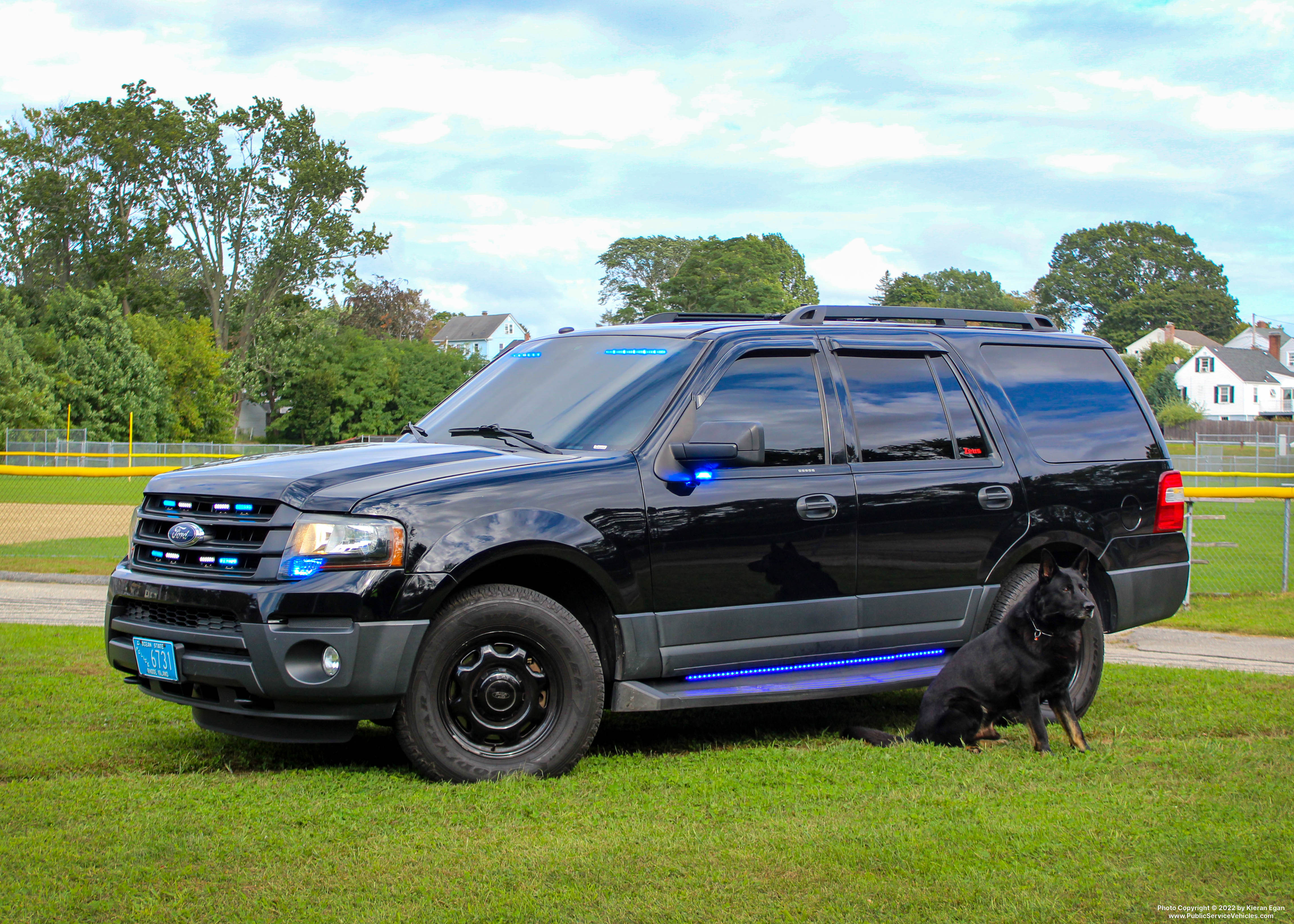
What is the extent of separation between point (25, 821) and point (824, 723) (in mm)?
4035

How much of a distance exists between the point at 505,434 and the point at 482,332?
461 feet

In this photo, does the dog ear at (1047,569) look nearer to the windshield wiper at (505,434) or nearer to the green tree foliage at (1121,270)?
the windshield wiper at (505,434)

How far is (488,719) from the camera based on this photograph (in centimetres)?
523

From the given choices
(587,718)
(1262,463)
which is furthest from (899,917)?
(1262,463)

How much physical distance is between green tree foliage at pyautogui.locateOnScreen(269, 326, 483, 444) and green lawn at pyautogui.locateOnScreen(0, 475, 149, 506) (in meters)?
30.8

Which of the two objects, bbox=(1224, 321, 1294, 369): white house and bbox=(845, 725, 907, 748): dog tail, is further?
bbox=(1224, 321, 1294, 369): white house

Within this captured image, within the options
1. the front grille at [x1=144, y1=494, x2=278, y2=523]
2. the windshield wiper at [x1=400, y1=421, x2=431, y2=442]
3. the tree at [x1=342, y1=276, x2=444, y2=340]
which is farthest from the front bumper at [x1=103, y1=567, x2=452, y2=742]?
the tree at [x1=342, y1=276, x2=444, y2=340]

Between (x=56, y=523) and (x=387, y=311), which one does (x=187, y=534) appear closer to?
(x=56, y=523)

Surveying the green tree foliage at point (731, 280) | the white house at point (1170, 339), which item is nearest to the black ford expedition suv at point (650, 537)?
the green tree foliage at point (731, 280)

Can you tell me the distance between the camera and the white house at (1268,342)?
108188mm

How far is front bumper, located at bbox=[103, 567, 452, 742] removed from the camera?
4.86m

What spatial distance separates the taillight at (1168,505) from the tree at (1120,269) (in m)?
138

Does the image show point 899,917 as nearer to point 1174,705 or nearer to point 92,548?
point 1174,705

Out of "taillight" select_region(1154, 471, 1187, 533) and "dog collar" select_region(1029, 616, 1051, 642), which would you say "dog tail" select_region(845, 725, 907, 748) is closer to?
"dog collar" select_region(1029, 616, 1051, 642)
